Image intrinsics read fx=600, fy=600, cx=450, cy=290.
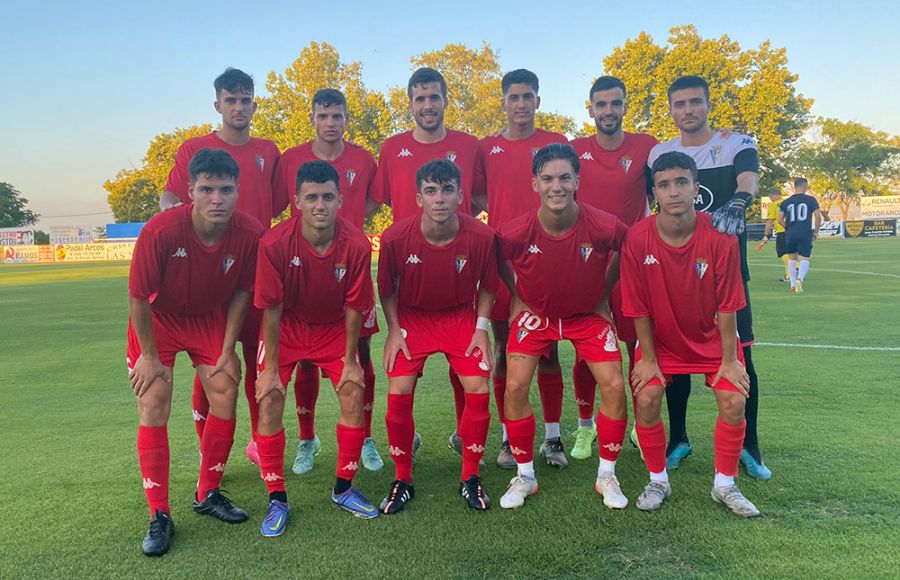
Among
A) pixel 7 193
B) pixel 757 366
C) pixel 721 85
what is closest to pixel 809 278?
pixel 757 366

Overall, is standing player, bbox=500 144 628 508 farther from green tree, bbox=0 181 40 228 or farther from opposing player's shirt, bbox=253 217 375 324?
green tree, bbox=0 181 40 228

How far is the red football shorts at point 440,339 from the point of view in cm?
365

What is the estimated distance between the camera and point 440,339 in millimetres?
3762

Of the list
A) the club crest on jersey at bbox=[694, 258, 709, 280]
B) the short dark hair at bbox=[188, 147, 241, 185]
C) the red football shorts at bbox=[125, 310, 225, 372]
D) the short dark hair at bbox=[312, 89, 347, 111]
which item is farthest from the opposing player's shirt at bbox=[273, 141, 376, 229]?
the club crest on jersey at bbox=[694, 258, 709, 280]

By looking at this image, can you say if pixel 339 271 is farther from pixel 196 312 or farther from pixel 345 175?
pixel 345 175

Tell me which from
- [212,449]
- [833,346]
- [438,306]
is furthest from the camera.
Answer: [833,346]

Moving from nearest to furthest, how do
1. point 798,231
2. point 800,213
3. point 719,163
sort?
point 719,163 → point 798,231 → point 800,213

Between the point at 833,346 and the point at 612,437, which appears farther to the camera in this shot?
the point at 833,346

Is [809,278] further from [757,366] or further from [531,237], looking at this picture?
[531,237]

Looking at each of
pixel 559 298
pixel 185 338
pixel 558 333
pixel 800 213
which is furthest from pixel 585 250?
pixel 800 213

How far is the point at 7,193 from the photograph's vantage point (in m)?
65.9

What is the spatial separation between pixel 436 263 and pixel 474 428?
1.02 metres

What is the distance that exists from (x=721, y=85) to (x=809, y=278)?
23.2m

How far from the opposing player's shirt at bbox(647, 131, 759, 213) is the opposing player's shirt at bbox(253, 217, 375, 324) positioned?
2.12 metres
